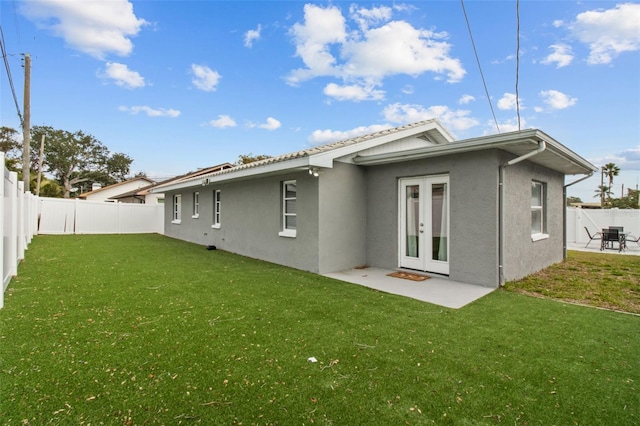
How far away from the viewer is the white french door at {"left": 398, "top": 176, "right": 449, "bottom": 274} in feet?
24.2

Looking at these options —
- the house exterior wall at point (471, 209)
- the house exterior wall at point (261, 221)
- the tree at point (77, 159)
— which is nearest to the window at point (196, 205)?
the house exterior wall at point (261, 221)

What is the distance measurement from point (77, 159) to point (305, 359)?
55.6 metres

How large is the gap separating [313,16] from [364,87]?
5326 millimetres

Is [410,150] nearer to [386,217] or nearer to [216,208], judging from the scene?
[386,217]

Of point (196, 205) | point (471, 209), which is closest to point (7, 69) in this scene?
point (196, 205)

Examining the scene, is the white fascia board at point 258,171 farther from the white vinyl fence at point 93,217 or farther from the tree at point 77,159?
the tree at point 77,159

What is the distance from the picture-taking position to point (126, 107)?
1717 centimetres

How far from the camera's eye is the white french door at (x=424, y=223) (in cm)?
738

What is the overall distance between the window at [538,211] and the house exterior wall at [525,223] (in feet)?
0.34

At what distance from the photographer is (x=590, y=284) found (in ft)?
23.1

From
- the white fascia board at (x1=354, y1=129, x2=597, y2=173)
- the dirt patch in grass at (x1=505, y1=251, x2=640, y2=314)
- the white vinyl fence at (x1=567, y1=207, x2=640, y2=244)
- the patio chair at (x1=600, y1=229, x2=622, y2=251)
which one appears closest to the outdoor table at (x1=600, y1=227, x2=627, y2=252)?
the patio chair at (x1=600, y1=229, x2=622, y2=251)

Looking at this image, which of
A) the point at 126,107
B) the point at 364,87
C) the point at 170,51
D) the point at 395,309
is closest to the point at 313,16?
the point at 364,87

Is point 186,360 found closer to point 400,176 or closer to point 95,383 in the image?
point 95,383

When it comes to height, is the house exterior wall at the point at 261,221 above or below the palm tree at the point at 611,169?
below
